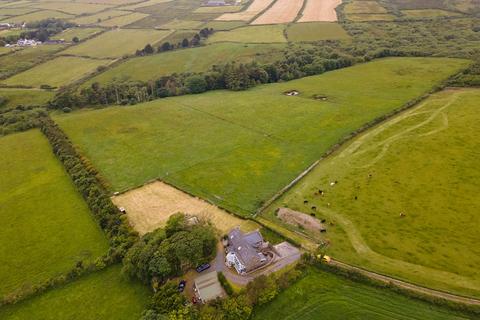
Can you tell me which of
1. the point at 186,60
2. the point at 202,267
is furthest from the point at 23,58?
the point at 202,267

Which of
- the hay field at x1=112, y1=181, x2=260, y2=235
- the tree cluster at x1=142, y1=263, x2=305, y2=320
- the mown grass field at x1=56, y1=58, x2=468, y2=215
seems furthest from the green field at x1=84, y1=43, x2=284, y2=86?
the tree cluster at x1=142, y1=263, x2=305, y2=320

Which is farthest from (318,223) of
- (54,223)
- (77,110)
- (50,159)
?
(77,110)

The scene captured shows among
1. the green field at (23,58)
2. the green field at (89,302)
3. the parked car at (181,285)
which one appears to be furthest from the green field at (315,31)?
the green field at (89,302)

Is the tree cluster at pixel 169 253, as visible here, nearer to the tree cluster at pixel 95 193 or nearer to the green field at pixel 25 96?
the tree cluster at pixel 95 193

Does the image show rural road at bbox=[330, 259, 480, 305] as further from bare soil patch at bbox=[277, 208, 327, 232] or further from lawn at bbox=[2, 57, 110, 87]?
lawn at bbox=[2, 57, 110, 87]

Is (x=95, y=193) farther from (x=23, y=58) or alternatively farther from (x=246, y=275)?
(x=23, y=58)
